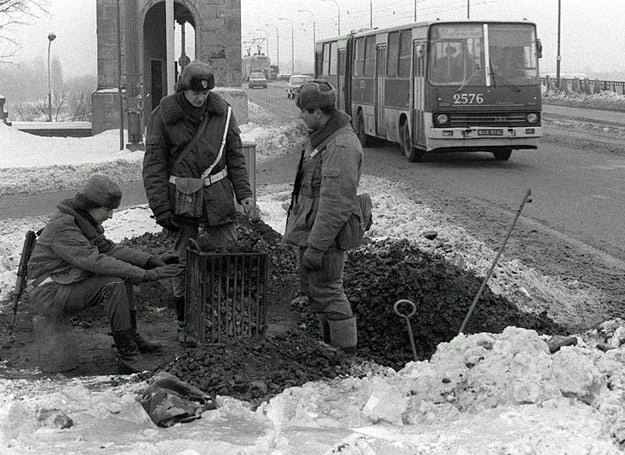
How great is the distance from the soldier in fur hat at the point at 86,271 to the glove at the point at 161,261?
0.54ft

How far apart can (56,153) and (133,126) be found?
220cm

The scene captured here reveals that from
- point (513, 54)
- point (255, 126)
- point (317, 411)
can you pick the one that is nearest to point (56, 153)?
point (255, 126)

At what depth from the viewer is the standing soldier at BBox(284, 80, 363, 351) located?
6.07m

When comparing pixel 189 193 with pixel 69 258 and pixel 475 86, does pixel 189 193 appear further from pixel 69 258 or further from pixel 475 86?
pixel 475 86

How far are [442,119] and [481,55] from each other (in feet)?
4.45

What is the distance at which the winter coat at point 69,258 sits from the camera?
645 centimetres

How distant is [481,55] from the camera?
18922 mm

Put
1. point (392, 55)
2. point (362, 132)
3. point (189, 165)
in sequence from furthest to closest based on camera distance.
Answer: point (362, 132) → point (392, 55) → point (189, 165)

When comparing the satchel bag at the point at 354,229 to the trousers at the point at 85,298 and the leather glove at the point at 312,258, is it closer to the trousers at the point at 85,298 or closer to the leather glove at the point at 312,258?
the leather glove at the point at 312,258

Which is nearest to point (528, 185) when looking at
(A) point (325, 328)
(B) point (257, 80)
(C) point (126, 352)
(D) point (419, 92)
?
(D) point (419, 92)

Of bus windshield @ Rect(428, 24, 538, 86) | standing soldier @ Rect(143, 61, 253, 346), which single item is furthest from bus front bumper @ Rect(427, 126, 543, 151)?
standing soldier @ Rect(143, 61, 253, 346)

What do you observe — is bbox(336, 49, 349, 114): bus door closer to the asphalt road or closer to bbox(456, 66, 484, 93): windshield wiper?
the asphalt road

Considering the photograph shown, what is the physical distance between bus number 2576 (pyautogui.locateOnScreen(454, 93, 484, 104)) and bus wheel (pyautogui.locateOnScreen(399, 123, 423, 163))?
5.12ft

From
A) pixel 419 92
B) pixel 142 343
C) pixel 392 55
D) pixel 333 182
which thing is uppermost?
pixel 392 55
